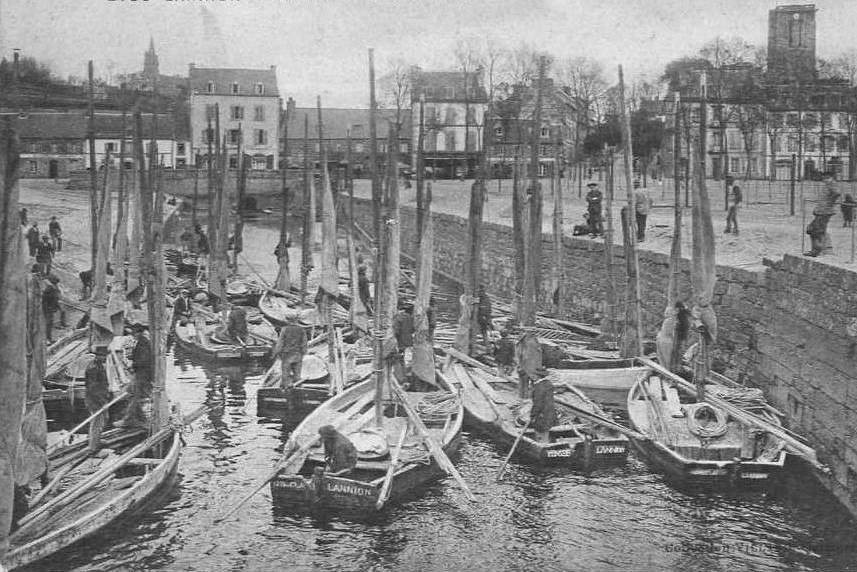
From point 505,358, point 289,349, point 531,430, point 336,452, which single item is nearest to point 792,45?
point 505,358

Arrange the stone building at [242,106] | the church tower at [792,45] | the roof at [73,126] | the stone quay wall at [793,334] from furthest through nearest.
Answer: the stone building at [242,106]
the roof at [73,126]
the church tower at [792,45]
the stone quay wall at [793,334]

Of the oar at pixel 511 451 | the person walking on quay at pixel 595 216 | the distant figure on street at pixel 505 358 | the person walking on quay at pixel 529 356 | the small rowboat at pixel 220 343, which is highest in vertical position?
the person walking on quay at pixel 595 216

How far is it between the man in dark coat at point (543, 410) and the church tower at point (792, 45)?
30109 mm

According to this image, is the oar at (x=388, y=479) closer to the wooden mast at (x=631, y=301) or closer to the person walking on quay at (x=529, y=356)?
the person walking on quay at (x=529, y=356)

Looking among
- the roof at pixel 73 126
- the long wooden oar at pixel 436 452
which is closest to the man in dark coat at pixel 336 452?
the long wooden oar at pixel 436 452

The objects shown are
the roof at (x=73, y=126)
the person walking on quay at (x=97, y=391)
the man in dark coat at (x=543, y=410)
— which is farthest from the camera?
the roof at (x=73, y=126)

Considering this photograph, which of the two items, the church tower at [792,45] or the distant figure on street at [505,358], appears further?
the church tower at [792,45]

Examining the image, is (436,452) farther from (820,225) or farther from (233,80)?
(233,80)

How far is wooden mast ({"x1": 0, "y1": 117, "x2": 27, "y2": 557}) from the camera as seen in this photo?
29.1ft

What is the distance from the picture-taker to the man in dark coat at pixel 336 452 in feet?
50.6

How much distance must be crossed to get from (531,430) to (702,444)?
10.6 feet

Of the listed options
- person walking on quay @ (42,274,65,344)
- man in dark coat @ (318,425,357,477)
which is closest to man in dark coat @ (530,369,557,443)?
man in dark coat @ (318,425,357,477)

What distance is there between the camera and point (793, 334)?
63.6 ft

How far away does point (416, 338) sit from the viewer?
20.8m
